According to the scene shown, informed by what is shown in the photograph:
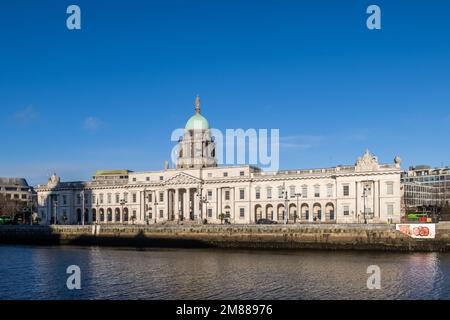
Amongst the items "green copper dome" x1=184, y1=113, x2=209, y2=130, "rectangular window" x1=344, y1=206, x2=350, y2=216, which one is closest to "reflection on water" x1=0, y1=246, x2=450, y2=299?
"rectangular window" x1=344, y1=206, x2=350, y2=216

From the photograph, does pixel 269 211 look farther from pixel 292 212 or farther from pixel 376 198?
pixel 376 198

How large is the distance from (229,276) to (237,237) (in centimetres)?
3685

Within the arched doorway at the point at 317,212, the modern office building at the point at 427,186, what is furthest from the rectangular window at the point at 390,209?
the modern office building at the point at 427,186

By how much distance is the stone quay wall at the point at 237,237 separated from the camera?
76.8 meters

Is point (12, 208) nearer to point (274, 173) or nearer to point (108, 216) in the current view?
point (108, 216)

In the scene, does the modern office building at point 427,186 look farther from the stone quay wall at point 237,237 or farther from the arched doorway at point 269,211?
the stone quay wall at point 237,237

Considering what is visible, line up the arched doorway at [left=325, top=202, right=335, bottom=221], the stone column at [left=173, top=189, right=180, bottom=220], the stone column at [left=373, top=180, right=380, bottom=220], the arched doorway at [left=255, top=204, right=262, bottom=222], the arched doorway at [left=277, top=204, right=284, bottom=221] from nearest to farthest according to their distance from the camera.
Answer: the stone column at [left=373, top=180, right=380, bottom=220], the arched doorway at [left=325, top=202, right=335, bottom=221], the arched doorway at [left=277, top=204, right=284, bottom=221], the arched doorway at [left=255, top=204, right=262, bottom=222], the stone column at [left=173, top=189, right=180, bottom=220]

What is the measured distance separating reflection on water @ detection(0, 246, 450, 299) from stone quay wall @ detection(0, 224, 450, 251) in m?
5.82

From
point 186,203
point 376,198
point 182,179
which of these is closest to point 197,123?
point 182,179

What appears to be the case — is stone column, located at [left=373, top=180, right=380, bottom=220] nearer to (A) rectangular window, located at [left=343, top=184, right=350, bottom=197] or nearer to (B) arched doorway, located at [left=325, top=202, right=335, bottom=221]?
(A) rectangular window, located at [left=343, top=184, right=350, bottom=197]

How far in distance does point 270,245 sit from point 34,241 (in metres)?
47.9

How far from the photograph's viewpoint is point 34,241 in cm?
10606

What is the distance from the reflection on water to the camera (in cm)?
4188

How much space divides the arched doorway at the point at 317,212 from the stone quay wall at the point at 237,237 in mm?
25176
